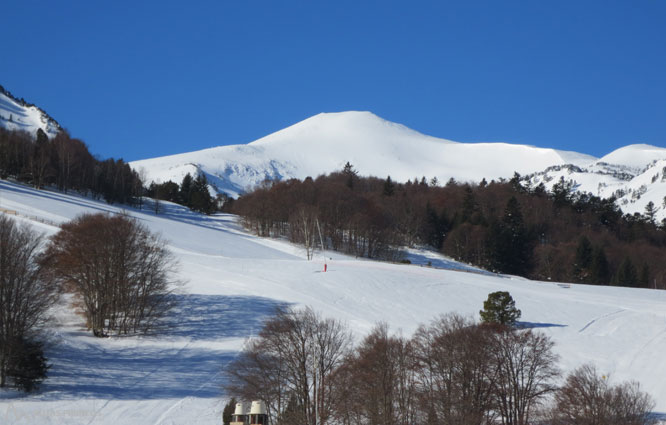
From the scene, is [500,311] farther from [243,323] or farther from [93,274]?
[93,274]

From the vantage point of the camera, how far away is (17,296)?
40.0 m

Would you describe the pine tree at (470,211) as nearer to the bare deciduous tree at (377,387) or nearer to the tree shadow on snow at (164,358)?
the tree shadow on snow at (164,358)

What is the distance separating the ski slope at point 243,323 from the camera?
36.2m

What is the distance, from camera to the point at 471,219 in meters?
117

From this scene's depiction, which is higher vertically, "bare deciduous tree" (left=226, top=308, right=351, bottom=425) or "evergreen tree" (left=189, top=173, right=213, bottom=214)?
"evergreen tree" (left=189, top=173, right=213, bottom=214)

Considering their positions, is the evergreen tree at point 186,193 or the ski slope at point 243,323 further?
the evergreen tree at point 186,193

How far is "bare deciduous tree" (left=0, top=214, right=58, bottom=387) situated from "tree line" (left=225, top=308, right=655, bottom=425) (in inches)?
443

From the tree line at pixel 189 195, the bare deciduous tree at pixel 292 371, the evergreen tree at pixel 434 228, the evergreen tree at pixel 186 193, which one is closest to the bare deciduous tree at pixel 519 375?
the bare deciduous tree at pixel 292 371

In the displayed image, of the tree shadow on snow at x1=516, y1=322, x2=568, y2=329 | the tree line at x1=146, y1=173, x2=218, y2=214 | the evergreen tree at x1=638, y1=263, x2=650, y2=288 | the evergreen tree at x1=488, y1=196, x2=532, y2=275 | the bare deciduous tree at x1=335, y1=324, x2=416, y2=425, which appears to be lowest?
the bare deciduous tree at x1=335, y1=324, x2=416, y2=425

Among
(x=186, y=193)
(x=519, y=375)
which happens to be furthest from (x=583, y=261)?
(x=186, y=193)

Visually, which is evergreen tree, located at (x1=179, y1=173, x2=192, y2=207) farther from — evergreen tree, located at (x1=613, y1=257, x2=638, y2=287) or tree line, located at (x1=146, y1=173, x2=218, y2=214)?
evergreen tree, located at (x1=613, y1=257, x2=638, y2=287)

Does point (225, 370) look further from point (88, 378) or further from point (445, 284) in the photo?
point (445, 284)

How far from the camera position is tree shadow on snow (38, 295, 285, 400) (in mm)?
38031

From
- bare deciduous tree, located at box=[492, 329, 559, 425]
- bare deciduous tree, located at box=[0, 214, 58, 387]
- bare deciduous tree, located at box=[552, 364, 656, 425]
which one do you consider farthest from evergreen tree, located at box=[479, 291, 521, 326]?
bare deciduous tree, located at box=[0, 214, 58, 387]
